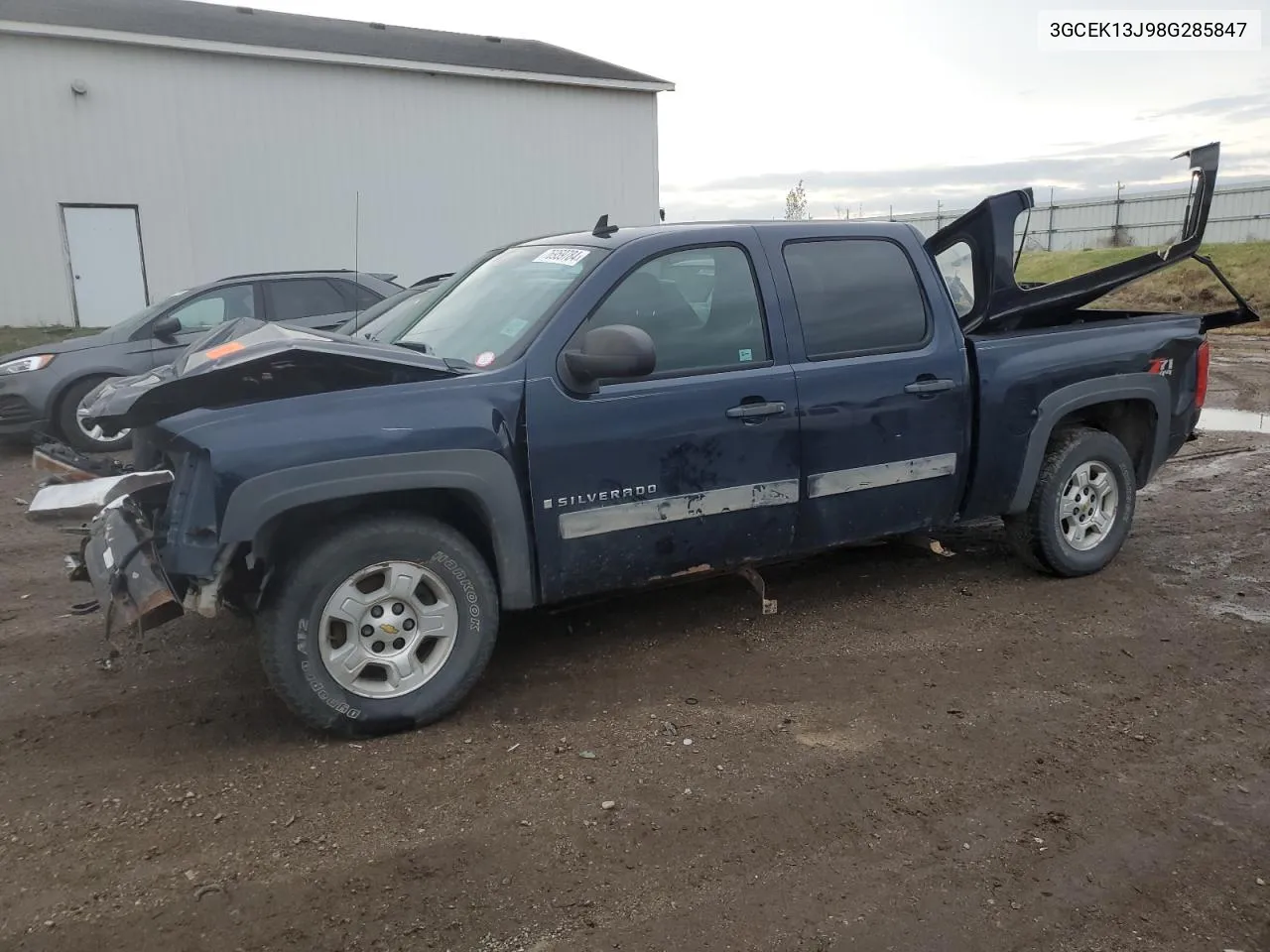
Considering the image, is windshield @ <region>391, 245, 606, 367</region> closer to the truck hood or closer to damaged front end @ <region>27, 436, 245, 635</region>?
the truck hood

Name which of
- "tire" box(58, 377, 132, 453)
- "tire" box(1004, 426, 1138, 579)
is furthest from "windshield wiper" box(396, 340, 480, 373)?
"tire" box(58, 377, 132, 453)

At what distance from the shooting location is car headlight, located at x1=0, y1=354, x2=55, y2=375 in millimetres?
8789

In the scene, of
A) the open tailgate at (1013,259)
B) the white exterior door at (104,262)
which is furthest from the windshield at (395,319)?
the white exterior door at (104,262)

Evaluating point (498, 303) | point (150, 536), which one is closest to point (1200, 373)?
point (498, 303)

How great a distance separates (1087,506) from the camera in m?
5.35

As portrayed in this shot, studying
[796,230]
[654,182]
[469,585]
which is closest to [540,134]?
[654,182]

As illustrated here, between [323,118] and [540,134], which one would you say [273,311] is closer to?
[323,118]

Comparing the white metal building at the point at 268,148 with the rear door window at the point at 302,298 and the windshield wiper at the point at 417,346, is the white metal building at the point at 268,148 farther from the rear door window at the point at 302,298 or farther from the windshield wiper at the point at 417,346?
the windshield wiper at the point at 417,346

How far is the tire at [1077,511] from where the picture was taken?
16.9 ft

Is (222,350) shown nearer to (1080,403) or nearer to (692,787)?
(692,787)

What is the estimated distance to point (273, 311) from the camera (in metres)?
9.63

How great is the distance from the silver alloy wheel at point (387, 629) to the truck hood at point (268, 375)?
0.70m

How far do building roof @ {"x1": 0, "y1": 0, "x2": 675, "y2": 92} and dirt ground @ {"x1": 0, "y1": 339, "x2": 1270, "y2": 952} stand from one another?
15.0 m

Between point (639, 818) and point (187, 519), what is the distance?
181 centimetres
